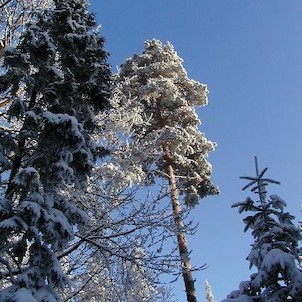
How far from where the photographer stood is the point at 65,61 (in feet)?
21.7

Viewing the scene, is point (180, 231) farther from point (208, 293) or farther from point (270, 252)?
point (208, 293)

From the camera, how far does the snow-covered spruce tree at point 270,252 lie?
467 cm

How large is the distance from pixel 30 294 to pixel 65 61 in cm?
383

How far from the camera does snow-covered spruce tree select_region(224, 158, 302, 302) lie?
184 inches

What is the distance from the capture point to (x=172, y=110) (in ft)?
58.3

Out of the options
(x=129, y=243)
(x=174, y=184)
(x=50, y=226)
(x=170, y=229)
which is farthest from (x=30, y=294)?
(x=174, y=184)

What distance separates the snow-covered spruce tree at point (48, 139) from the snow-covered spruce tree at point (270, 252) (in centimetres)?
243

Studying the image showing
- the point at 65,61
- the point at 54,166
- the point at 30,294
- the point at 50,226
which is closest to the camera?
the point at 30,294

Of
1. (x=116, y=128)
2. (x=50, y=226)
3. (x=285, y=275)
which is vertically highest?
(x=116, y=128)

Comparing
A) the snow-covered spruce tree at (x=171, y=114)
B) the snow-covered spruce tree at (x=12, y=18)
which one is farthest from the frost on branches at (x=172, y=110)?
the snow-covered spruce tree at (x=12, y=18)

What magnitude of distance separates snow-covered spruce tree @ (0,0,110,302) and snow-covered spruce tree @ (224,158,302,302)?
2.43 meters

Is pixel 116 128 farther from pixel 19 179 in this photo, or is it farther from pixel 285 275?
pixel 285 275

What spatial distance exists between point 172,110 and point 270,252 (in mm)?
13339

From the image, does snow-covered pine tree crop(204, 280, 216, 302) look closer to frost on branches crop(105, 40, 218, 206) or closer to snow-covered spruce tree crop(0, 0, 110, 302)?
frost on branches crop(105, 40, 218, 206)
